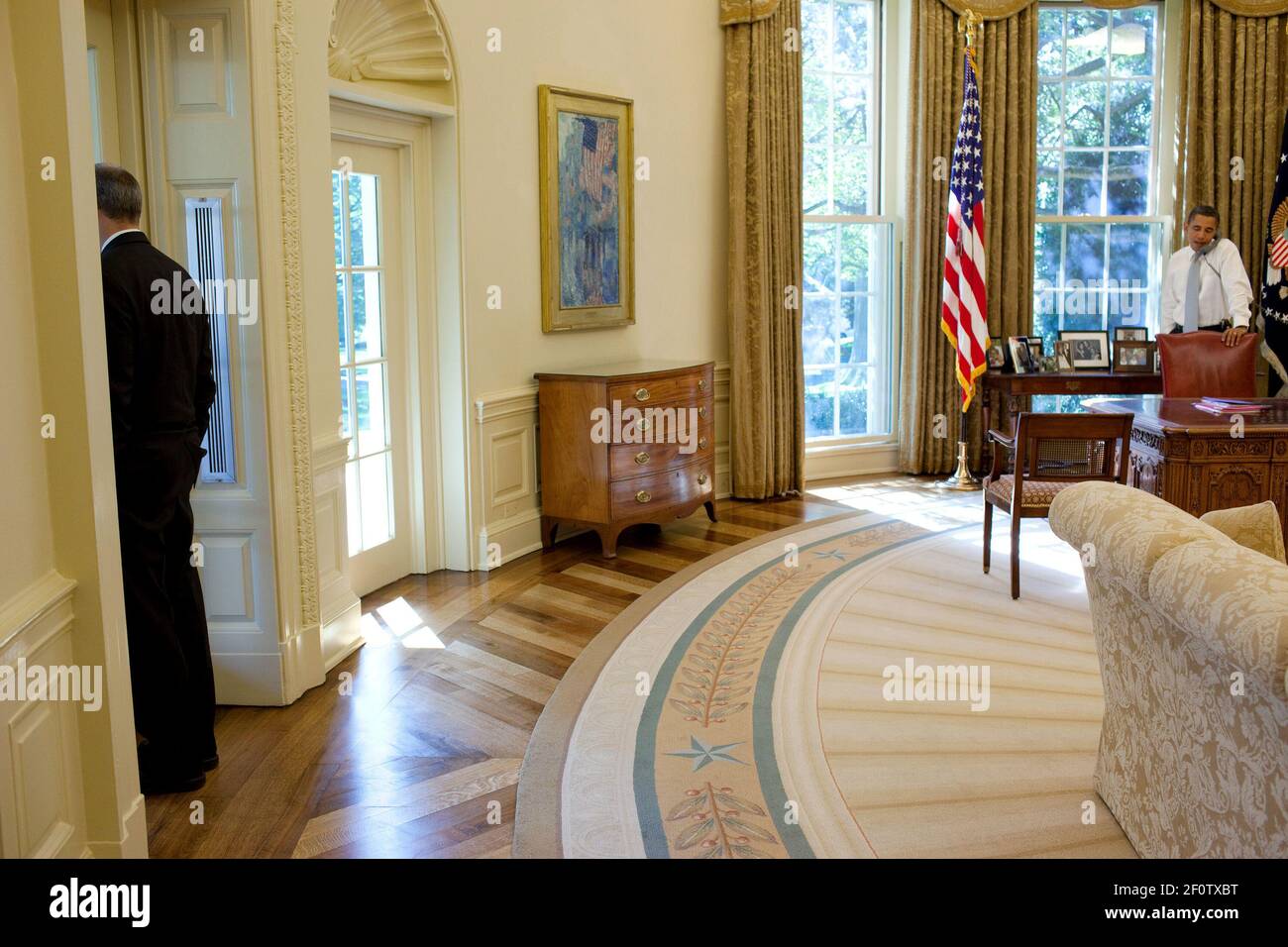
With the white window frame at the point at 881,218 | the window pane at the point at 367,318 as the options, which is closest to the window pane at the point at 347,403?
the window pane at the point at 367,318

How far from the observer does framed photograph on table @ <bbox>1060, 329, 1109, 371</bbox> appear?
27.4 feet

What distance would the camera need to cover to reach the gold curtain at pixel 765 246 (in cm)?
754

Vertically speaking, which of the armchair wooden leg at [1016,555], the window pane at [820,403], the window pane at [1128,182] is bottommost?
the armchair wooden leg at [1016,555]

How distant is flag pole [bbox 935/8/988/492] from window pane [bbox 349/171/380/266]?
4.38 metres

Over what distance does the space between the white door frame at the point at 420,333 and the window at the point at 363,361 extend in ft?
0.65

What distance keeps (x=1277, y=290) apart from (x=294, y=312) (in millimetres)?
6866

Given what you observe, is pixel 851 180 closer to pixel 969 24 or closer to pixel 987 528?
pixel 969 24

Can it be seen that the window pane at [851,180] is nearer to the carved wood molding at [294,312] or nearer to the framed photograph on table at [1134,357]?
the framed photograph on table at [1134,357]

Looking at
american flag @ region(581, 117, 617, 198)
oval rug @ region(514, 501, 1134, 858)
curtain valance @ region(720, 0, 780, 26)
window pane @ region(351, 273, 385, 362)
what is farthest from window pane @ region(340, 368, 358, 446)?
curtain valance @ region(720, 0, 780, 26)

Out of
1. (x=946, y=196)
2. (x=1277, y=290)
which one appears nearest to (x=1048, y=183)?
(x=946, y=196)
